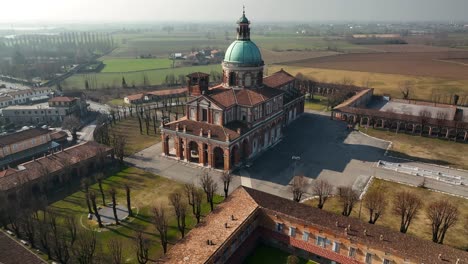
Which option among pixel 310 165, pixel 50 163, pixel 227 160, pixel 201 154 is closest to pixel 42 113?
pixel 50 163

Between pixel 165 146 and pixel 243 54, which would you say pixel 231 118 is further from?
pixel 243 54

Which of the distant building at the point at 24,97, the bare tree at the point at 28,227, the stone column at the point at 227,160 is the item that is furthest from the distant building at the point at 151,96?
the bare tree at the point at 28,227

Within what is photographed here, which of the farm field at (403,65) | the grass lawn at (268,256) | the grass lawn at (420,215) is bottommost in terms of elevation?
the grass lawn at (268,256)

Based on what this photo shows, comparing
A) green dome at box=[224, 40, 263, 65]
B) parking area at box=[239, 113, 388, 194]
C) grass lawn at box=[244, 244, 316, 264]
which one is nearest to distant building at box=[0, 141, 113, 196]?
parking area at box=[239, 113, 388, 194]

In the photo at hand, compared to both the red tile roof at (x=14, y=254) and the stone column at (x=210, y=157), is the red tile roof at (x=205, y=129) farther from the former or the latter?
the red tile roof at (x=14, y=254)

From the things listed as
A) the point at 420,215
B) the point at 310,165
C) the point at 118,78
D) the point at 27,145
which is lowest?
the point at 420,215

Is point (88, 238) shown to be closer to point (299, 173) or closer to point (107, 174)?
point (107, 174)
